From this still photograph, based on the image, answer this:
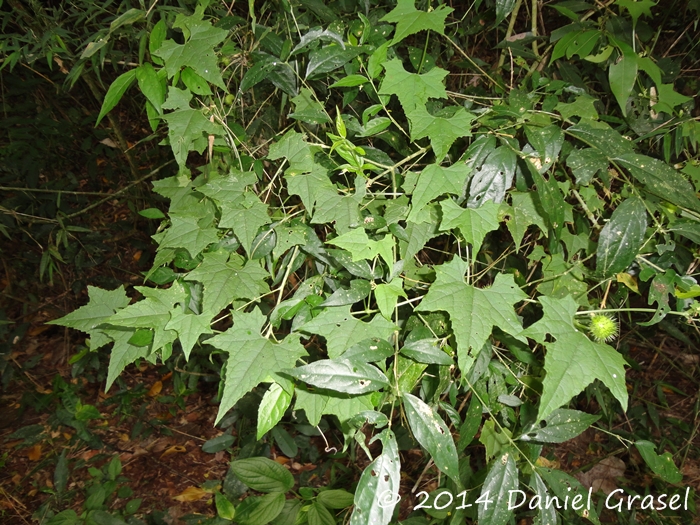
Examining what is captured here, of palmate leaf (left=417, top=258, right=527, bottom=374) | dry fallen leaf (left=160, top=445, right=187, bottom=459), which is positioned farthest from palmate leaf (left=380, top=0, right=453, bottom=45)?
dry fallen leaf (left=160, top=445, right=187, bottom=459)

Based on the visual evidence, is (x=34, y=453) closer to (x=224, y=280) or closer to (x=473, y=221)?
(x=224, y=280)

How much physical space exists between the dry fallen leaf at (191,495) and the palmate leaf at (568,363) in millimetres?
2231

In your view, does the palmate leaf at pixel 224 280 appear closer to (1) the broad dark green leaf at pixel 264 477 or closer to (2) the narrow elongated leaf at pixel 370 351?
(2) the narrow elongated leaf at pixel 370 351

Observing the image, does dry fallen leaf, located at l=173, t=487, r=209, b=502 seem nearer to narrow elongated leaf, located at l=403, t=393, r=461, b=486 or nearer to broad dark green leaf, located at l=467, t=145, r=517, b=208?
narrow elongated leaf, located at l=403, t=393, r=461, b=486

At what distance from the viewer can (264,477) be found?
1.56m

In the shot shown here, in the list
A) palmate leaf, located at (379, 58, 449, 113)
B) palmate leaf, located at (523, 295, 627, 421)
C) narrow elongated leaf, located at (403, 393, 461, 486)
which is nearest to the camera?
palmate leaf, located at (523, 295, 627, 421)

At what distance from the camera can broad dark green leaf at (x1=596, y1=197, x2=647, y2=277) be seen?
3.03 feet

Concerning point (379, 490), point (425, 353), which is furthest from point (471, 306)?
point (379, 490)

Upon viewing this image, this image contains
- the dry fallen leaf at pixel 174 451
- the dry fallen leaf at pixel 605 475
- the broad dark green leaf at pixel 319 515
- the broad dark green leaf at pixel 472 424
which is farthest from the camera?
the dry fallen leaf at pixel 174 451

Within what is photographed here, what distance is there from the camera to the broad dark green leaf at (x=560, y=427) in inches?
41.2

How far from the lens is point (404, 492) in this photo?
2219 millimetres

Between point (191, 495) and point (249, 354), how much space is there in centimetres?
202

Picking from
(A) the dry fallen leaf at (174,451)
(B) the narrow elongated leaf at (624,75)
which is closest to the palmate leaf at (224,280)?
(B) the narrow elongated leaf at (624,75)

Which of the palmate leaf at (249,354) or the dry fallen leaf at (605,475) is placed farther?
the dry fallen leaf at (605,475)
